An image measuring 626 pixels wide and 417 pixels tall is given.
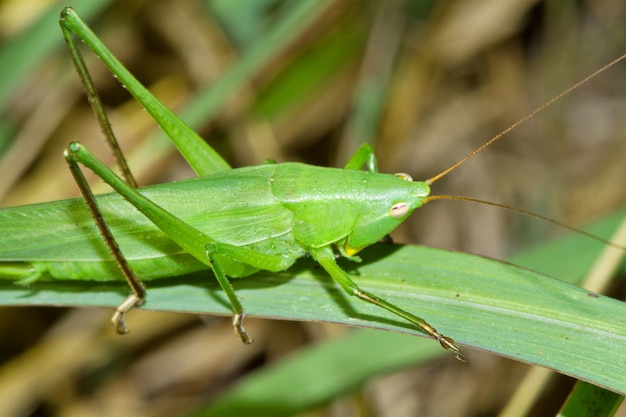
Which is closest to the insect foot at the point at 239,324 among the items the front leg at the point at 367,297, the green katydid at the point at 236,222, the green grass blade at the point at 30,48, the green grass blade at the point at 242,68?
the green katydid at the point at 236,222

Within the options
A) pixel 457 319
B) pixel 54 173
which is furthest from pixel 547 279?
pixel 54 173

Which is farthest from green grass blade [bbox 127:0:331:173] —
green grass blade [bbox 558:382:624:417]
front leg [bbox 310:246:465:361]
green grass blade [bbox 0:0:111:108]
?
green grass blade [bbox 558:382:624:417]

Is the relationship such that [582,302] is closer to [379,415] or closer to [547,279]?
[547,279]

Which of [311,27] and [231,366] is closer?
[311,27]

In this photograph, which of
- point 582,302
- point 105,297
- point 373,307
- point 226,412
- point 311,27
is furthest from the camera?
point 311,27

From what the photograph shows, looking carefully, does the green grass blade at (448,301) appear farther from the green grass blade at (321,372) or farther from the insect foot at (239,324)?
the green grass blade at (321,372)

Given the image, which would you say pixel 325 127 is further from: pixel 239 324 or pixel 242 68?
pixel 239 324

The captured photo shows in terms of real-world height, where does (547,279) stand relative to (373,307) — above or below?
below
